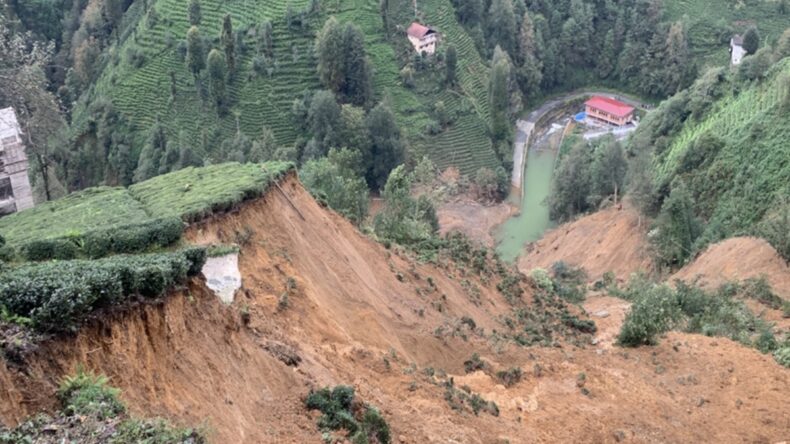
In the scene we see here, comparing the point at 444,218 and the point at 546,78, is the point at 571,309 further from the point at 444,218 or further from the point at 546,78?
the point at 546,78

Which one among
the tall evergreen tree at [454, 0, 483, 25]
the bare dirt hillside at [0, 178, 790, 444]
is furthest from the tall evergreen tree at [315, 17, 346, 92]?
the bare dirt hillside at [0, 178, 790, 444]

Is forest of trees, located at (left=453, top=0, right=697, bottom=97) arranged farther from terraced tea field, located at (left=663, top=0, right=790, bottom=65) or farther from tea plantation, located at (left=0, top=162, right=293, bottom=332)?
tea plantation, located at (left=0, top=162, right=293, bottom=332)

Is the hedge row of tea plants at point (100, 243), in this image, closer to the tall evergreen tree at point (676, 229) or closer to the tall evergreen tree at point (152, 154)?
the tall evergreen tree at point (676, 229)

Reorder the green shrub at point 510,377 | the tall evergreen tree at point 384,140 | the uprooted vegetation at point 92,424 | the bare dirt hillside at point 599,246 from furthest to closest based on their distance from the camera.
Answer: the tall evergreen tree at point 384,140
the bare dirt hillside at point 599,246
the green shrub at point 510,377
the uprooted vegetation at point 92,424

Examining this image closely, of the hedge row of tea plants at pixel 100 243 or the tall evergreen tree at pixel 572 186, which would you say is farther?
the tall evergreen tree at pixel 572 186

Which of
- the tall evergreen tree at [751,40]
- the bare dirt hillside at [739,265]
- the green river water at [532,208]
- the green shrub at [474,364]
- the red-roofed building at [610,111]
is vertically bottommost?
the green river water at [532,208]

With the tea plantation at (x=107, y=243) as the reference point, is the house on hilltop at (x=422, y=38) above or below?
below

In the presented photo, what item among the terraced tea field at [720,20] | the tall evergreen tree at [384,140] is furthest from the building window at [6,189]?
the terraced tea field at [720,20]
